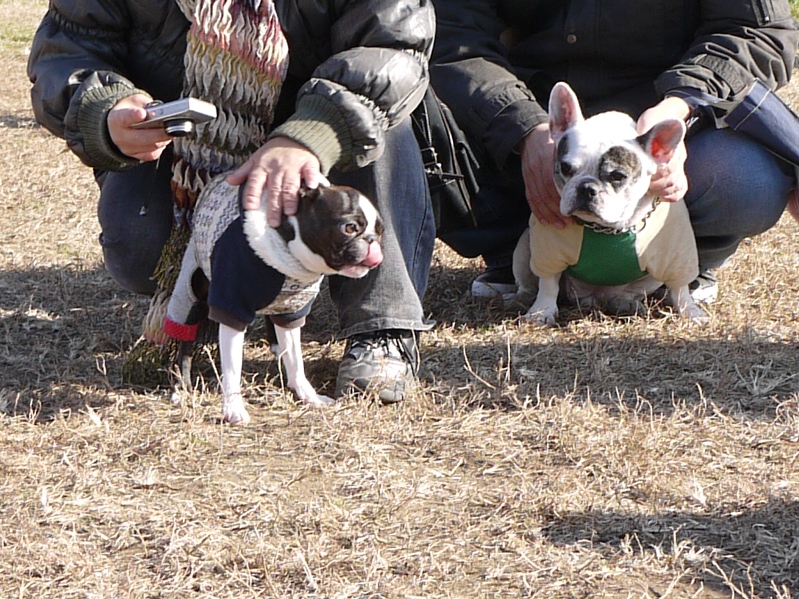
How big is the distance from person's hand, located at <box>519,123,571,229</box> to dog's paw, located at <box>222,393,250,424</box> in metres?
1.22

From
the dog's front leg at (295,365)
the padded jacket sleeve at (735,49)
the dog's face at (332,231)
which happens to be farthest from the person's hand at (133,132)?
the padded jacket sleeve at (735,49)

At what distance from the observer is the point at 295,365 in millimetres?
2645

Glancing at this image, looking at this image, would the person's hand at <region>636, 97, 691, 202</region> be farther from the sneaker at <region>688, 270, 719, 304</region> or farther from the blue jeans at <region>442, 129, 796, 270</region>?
the sneaker at <region>688, 270, 719, 304</region>

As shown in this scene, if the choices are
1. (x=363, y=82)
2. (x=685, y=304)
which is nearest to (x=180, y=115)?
(x=363, y=82)

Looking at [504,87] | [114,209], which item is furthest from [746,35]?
[114,209]

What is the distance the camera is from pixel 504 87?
330 centimetres

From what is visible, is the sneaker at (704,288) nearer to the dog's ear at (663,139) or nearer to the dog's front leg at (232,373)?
the dog's ear at (663,139)

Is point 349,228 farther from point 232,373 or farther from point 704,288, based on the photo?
point 704,288

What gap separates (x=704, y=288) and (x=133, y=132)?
1.95 metres

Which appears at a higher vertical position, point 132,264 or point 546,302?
point 132,264

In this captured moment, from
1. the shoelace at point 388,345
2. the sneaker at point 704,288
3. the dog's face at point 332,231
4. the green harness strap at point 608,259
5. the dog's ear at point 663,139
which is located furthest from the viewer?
the sneaker at point 704,288

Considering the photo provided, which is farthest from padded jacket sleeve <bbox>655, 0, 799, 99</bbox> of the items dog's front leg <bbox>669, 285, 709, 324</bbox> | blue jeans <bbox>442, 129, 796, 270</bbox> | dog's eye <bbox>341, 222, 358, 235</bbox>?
dog's eye <bbox>341, 222, 358, 235</bbox>

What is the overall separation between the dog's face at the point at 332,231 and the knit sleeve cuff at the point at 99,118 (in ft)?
1.76

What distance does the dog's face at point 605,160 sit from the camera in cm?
301
